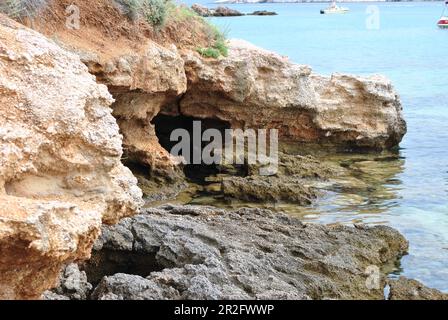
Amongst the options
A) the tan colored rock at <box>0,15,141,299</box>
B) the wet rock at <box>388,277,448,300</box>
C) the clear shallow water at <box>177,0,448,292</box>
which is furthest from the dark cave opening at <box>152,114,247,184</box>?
the tan colored rock at <box>0,15,141,299</box>

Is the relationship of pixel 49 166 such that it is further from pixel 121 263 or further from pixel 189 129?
pixel 189 129

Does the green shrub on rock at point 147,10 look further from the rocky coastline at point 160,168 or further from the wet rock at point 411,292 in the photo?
the wet rock at point 411,292

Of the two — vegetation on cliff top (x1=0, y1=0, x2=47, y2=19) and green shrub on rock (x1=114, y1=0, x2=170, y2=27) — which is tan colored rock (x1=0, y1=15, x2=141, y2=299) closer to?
vegetation on cliff top (x1=0, y1=0, x2=47, y2=19)

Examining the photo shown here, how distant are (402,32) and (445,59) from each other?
20738mm

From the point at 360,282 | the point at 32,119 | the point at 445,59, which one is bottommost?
the point at 360,282

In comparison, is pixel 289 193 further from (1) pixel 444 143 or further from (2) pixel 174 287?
(1) pixel 444 143

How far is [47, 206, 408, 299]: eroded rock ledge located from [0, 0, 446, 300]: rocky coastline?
18 millimetres

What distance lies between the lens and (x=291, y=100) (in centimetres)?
1584

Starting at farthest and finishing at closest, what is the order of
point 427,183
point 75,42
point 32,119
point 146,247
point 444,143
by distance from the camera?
point 444,143 < point 427,183 < point 75,42 < point 146,247 < point 32,119

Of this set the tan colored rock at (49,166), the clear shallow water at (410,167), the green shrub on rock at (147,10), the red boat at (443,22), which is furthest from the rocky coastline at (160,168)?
Result: the red boat at (443,22)

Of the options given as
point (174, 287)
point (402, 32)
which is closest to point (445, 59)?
point (402, 32)

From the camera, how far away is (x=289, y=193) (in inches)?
509

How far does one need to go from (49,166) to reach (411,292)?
14.8 feet

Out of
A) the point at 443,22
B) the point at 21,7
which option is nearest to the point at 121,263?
the point at 21,7
